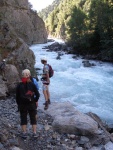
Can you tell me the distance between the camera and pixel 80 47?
129 ft

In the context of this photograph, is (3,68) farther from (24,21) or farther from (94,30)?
(24,21)

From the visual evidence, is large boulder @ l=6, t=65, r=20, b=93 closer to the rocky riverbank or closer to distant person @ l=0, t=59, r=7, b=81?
distant person @ l=0, t=59, r=7, b=81

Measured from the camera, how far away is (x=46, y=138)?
7.78 metres

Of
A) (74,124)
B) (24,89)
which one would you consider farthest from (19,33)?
(24,89)

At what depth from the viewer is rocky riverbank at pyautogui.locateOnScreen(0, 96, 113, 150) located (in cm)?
688

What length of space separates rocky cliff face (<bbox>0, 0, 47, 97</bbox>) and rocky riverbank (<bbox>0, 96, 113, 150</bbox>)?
4.20 meters

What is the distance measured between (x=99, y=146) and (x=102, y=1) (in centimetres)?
2953

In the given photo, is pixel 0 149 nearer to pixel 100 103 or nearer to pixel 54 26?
pixel 100 103

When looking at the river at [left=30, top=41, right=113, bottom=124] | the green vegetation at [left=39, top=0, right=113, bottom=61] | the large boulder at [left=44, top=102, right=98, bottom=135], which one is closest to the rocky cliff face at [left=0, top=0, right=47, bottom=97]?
the river at [left=30, top=41, right=113, bottom=124]

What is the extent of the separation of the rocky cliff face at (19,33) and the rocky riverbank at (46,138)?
4.20m

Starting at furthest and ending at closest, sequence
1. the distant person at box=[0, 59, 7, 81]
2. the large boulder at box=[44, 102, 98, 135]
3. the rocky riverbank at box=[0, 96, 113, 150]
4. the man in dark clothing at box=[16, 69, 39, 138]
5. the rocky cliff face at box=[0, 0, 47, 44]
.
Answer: the rocky cliff face at box=[0, 0, 47, 44] → the distant person at box=[0, 59, 7, 81] → the large boulder at box=[44, 102, 98, 135] → the rocky riverbank at box=[0, 96, 113, 150] → the man in dark clothing at box=[16, 69, 39, 138]

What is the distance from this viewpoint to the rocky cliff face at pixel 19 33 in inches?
571

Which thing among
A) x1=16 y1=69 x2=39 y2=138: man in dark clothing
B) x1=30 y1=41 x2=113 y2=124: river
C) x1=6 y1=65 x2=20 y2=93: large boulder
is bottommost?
x1=30 y1=41 x2=113 y2=124: river

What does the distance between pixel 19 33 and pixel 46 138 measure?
5101cm
